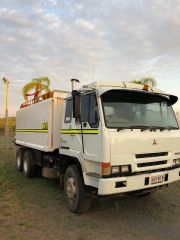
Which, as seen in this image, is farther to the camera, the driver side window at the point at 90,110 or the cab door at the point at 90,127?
the driver side window at the point at 90,110

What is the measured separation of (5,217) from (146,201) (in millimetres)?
3303

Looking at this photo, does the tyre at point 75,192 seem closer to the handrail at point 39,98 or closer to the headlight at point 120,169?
the headlight at point 120,169

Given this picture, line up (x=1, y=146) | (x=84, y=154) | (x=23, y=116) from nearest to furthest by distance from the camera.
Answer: (x=84, y=154) < (x=23, y=116) < (x=1, y=146)

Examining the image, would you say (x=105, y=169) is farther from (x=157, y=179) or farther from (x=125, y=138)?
(x=157, y=179)

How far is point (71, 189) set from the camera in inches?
253

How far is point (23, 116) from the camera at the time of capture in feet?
36.6

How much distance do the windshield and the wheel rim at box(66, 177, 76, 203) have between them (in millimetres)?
1736

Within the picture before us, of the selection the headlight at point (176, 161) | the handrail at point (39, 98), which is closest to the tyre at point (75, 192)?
the headlight at point (176, 161)

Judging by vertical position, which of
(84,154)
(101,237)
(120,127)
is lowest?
(101,237)

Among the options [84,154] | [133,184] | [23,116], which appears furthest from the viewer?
[23,116]

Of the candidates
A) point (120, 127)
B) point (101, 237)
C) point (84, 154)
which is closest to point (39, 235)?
point (101, 237)

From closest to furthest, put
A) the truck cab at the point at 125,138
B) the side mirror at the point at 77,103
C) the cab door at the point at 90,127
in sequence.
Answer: the truck cab at the point at 125,138
the cab door at the point at 90,127
the side mirror at the point at 77,103

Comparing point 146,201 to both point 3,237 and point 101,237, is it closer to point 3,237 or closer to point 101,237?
point 101,237

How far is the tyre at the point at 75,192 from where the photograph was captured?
19.9 ft
